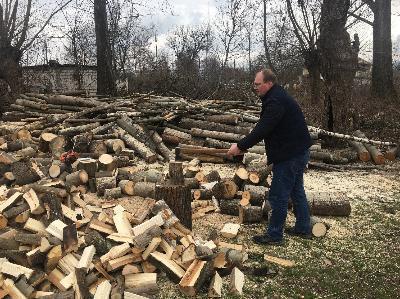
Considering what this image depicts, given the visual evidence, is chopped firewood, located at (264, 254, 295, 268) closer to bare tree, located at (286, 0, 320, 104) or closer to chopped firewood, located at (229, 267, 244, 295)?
chopped firewood, located at (229, 267, 244, 295)

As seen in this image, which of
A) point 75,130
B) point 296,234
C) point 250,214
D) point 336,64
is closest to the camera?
point 296,234

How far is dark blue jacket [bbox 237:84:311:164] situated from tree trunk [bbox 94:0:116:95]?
42.1 feet

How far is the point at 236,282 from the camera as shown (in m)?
4.00

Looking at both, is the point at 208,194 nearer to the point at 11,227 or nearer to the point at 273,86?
the point at 273,86

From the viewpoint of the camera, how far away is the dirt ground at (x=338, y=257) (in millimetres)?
4078

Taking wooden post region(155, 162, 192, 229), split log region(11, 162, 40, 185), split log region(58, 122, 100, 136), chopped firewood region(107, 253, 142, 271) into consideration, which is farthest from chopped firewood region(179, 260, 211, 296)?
split log region(58, 122, 100, 136)

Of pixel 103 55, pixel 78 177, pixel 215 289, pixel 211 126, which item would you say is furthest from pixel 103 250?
pixel 103 55

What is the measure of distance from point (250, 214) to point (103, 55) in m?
13.1

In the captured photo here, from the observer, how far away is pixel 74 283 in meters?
3.75

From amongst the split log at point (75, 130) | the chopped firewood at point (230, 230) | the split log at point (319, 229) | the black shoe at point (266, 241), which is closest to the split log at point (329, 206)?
the split log at point (319, 229)

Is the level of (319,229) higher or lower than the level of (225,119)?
lower

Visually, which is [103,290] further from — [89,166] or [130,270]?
[89,166]

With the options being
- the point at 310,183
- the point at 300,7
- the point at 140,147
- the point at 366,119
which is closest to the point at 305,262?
the point at 310,183

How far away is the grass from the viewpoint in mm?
4062
